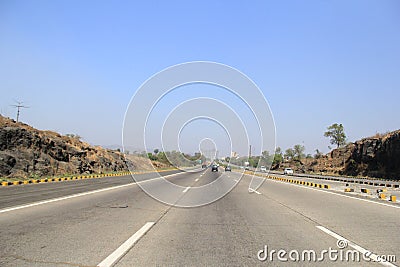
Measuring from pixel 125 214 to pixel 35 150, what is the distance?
31.3 m

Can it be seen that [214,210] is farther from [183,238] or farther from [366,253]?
[366,253]

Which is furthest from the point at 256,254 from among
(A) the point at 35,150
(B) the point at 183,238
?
(A) the point at 35,150

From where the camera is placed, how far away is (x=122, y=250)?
259 inches

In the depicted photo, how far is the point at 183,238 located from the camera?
7797mm

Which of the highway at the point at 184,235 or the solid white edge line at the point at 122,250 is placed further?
the highway at the point at 184,235

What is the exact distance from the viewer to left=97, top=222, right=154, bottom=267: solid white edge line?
19.0ft

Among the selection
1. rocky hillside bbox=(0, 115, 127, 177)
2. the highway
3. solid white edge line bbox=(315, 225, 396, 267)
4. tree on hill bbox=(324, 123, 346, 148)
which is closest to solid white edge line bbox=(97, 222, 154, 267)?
the highway

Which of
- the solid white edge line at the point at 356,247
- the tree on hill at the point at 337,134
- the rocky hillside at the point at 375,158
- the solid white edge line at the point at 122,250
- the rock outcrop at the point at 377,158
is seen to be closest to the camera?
the solid white edge line at the point at 122,250

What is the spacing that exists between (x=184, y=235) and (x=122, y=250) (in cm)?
186

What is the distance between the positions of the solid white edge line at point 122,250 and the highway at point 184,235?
0.7 inches

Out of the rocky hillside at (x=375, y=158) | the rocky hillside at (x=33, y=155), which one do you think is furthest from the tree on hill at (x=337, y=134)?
the rocky hillside at (x=33, y=155)

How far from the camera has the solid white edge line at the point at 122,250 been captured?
580cm

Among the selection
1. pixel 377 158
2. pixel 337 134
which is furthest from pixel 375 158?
pixel 337 134

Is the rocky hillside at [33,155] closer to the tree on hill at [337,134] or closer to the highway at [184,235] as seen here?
the highway at [184,235]
